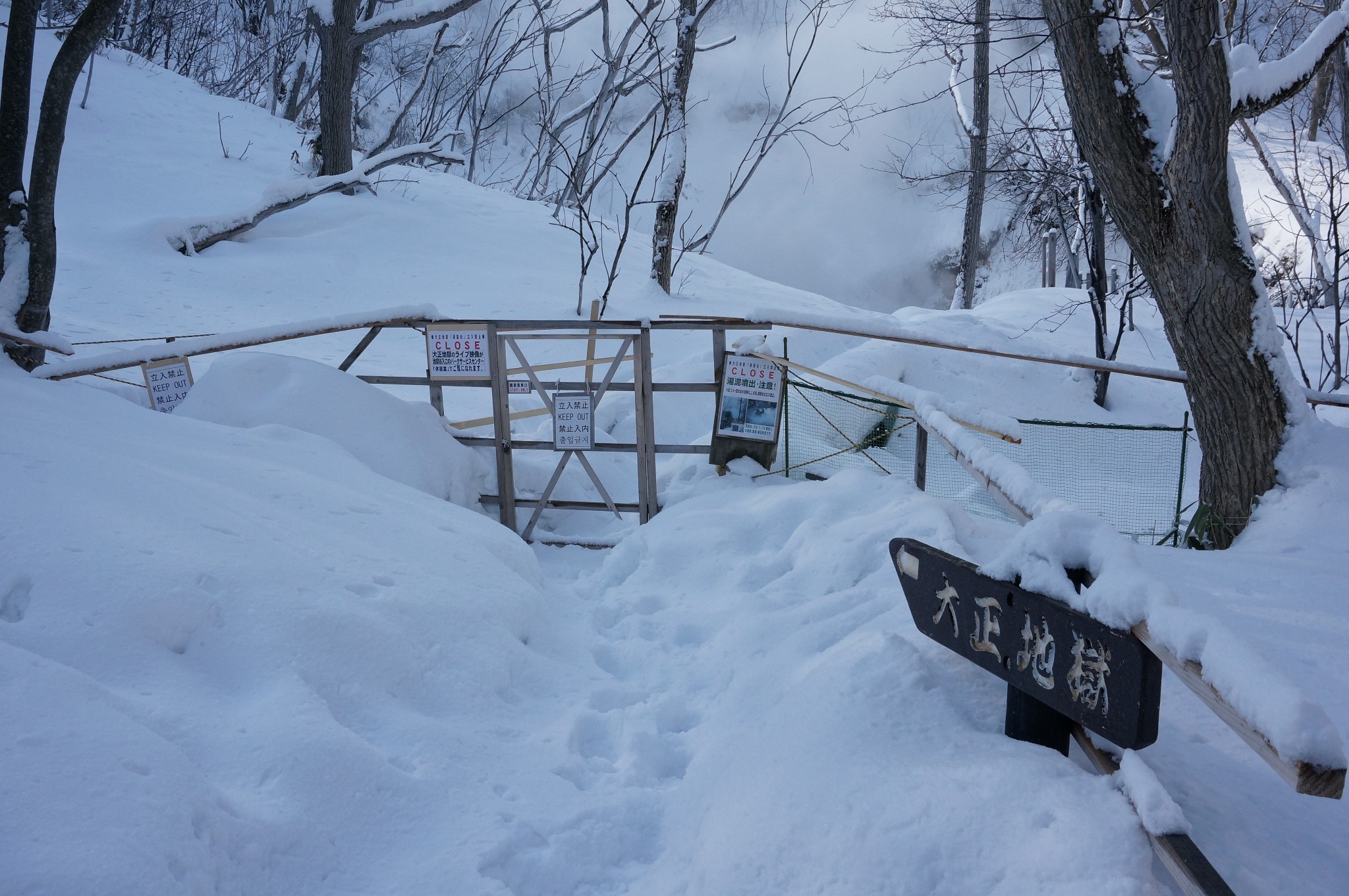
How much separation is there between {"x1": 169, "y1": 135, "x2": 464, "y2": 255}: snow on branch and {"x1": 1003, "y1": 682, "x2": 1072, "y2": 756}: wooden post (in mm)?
12696

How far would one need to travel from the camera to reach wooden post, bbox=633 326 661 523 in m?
6.20

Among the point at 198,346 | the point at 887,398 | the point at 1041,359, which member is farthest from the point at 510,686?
the point at 1041,359

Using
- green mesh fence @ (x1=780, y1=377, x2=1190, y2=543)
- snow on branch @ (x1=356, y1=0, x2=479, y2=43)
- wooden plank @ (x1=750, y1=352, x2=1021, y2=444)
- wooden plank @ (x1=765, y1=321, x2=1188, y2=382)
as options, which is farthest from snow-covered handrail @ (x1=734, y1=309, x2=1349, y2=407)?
snow on branch @ (x1=356, y1=0, x2=479, y2=43)

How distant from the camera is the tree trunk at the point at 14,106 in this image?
239 inches

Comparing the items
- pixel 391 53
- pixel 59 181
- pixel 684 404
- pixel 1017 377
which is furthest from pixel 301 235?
pixel 391 53

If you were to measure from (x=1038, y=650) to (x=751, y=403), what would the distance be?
420 cm

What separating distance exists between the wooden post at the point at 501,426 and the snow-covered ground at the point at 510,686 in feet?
1.74

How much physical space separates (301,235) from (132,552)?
1173 cm

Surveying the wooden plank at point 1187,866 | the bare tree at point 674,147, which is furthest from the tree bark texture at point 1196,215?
the bare tree at point 674,147

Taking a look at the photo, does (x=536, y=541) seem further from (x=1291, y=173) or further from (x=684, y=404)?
(x=1291, y=173)

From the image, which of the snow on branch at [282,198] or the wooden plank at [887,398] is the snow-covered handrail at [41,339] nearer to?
the wooden plank at [887,398]

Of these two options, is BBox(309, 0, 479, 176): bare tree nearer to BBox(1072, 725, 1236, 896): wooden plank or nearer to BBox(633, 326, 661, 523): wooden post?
BBox(633, 326, 661, 523): wooden post

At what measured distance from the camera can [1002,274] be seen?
1115 inches

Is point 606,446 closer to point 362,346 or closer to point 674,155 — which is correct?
point 362,346
